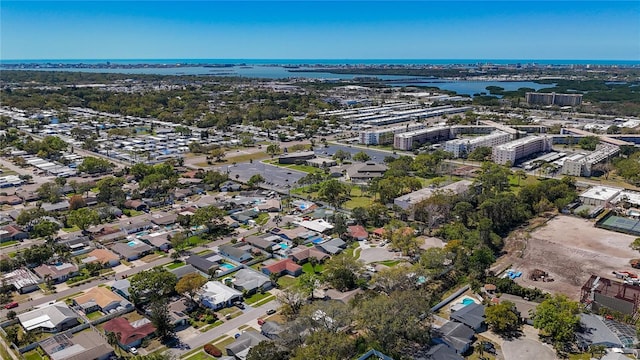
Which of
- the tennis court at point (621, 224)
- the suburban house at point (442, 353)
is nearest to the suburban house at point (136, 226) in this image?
the suburban house at point (442, 353)

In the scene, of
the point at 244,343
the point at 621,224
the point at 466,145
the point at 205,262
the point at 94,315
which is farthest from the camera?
the point at 466,145

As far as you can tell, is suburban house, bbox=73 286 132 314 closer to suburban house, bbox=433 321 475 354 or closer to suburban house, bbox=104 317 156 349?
suburban house, bbox=104 317 156 349

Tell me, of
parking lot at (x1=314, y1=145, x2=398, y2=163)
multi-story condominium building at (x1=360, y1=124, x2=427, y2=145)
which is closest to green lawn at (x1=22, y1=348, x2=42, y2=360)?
parking lot at (x1=314, y1=145, x2=398, y2=163)

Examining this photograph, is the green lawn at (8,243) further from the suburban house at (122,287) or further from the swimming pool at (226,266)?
the swimming pool at (226,266)

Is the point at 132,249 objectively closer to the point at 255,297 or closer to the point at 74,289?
the point at 74,289

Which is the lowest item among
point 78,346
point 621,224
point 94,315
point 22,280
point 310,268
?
point 310,268

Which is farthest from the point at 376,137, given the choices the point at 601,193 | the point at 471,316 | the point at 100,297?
the point at 100,297
